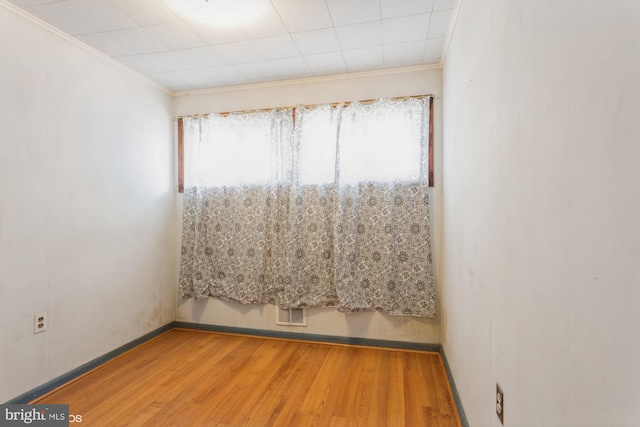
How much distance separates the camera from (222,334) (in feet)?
10.0

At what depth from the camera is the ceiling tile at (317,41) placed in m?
2.11

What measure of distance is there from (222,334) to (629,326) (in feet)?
10.5

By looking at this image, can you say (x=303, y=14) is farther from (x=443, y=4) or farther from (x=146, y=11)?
(x=146, y=11)

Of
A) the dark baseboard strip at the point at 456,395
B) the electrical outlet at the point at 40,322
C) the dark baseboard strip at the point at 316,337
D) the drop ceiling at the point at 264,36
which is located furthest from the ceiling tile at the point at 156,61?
the dark baseboard strip at the point at 456,395

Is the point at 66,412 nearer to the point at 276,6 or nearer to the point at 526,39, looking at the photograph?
the point at 276,6

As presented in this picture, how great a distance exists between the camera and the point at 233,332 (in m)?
3.06

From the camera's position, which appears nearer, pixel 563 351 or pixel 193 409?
pixel 563 351

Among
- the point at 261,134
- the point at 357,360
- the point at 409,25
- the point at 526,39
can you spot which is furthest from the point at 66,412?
the point at 409,25

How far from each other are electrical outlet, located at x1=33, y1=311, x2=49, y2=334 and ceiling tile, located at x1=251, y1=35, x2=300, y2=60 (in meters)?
2.40

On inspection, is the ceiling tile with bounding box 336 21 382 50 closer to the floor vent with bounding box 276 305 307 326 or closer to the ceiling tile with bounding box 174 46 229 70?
the ceiling tile with bounding box 174 46 229 70

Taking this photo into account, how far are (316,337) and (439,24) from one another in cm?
277

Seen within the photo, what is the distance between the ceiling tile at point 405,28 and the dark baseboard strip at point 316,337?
253 centimetres

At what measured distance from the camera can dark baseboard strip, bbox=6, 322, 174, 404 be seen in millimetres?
1870

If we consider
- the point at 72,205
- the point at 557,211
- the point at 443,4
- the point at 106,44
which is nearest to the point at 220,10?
the point at 106,44
